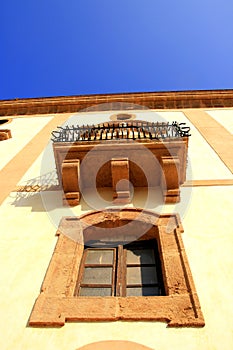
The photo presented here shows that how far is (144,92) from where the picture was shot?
1301 centimetres

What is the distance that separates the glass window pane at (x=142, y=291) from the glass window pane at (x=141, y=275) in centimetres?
12

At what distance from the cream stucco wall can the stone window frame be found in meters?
0.09

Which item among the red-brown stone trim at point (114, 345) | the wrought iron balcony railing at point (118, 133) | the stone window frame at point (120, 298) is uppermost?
the wrought iron balcony railing at point (118, 133)

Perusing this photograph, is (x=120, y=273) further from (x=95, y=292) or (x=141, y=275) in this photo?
(x=95, y=292)

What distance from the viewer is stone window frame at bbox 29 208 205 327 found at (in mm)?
3057

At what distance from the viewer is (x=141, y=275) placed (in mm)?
3953

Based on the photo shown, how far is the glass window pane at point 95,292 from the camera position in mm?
3676

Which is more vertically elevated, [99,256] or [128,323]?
[99,256]

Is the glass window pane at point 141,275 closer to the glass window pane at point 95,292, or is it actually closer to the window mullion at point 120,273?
the window mullion at point 120,273

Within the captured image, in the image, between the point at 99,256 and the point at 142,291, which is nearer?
the point at 142,291

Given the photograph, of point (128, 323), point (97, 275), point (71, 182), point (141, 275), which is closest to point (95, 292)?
point (97, 275)

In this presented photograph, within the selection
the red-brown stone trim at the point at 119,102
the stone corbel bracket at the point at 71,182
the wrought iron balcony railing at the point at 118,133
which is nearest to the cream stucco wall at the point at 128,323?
the stone corbel bracket at the point at 71,182

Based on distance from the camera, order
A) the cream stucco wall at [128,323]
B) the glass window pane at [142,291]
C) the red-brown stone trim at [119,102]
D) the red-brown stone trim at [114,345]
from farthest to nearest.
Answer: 1. the red-brown stone trim at [119,102]
2. the glass window pane at [142,291]
3. the cream stucco wall at [128,323]
4. the red-brown stone trim at [114,345]

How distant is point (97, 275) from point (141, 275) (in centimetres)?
62
